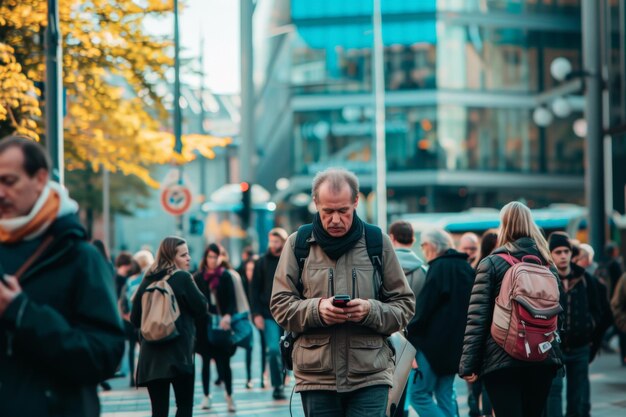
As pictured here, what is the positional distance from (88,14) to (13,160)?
13.2m

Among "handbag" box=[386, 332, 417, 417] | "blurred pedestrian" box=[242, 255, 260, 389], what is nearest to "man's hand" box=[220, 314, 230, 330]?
"blurred pedestrian" box=[242, 255, 260, 389]

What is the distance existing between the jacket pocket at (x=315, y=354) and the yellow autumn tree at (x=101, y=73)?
27.9 ft

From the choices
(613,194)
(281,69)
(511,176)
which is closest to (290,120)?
(281,69)

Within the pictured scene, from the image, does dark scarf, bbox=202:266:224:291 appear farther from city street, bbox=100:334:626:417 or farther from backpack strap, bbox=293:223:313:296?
backpack strap, bbox=293:223:313:296

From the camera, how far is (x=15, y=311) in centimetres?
354

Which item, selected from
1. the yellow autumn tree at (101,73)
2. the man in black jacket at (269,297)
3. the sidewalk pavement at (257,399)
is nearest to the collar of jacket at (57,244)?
the sidewalk pavement at (257,399)

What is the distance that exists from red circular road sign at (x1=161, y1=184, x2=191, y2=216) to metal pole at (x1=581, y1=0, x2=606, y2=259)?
7.45 meters

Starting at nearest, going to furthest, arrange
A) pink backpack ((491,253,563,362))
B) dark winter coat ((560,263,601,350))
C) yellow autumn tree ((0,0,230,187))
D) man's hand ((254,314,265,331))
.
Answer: pink backpack ((491,253,563,362))
dark winter coat ((560,263,601,350))
man's hand ((254,314,265,331))
yellow autumn tree ((0,0,230,187))

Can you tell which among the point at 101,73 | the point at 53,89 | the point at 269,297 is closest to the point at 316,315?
the point at 269,297

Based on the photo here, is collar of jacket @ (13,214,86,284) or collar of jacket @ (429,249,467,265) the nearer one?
collar of jacket @ (13,214,86,284)

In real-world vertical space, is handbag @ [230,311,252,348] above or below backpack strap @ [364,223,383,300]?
below

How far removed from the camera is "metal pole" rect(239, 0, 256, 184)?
21766mm

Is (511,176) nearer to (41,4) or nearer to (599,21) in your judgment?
(599,21)

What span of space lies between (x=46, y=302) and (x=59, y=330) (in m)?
0.17
